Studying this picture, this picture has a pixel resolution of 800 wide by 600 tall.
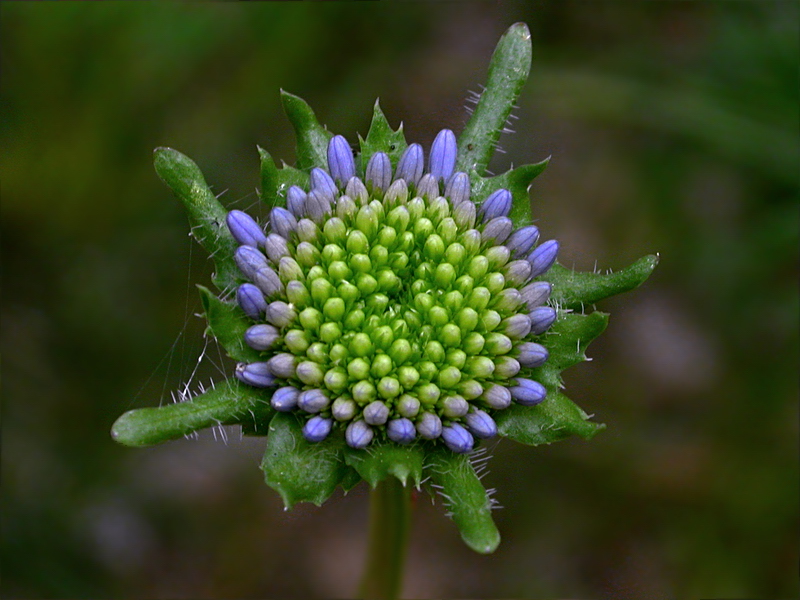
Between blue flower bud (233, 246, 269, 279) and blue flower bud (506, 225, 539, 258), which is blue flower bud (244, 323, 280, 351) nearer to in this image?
blue flower bud (233, 246, 269, 279)

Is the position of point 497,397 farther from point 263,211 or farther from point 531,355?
point 263,211

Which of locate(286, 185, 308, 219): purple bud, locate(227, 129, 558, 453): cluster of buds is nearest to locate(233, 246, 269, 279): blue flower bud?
locate(227, 129, 558, 453): cluster of buds

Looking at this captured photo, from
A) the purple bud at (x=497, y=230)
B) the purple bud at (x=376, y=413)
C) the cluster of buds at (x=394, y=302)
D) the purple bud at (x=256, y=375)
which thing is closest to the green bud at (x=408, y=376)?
the cluster of buds at (x=394, y=302)

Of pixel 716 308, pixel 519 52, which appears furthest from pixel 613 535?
pixel 519 52

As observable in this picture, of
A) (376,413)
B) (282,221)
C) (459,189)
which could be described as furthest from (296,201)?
(376,413)

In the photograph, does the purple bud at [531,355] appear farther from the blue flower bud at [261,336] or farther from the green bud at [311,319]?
the blue flower bud at [261,336]
